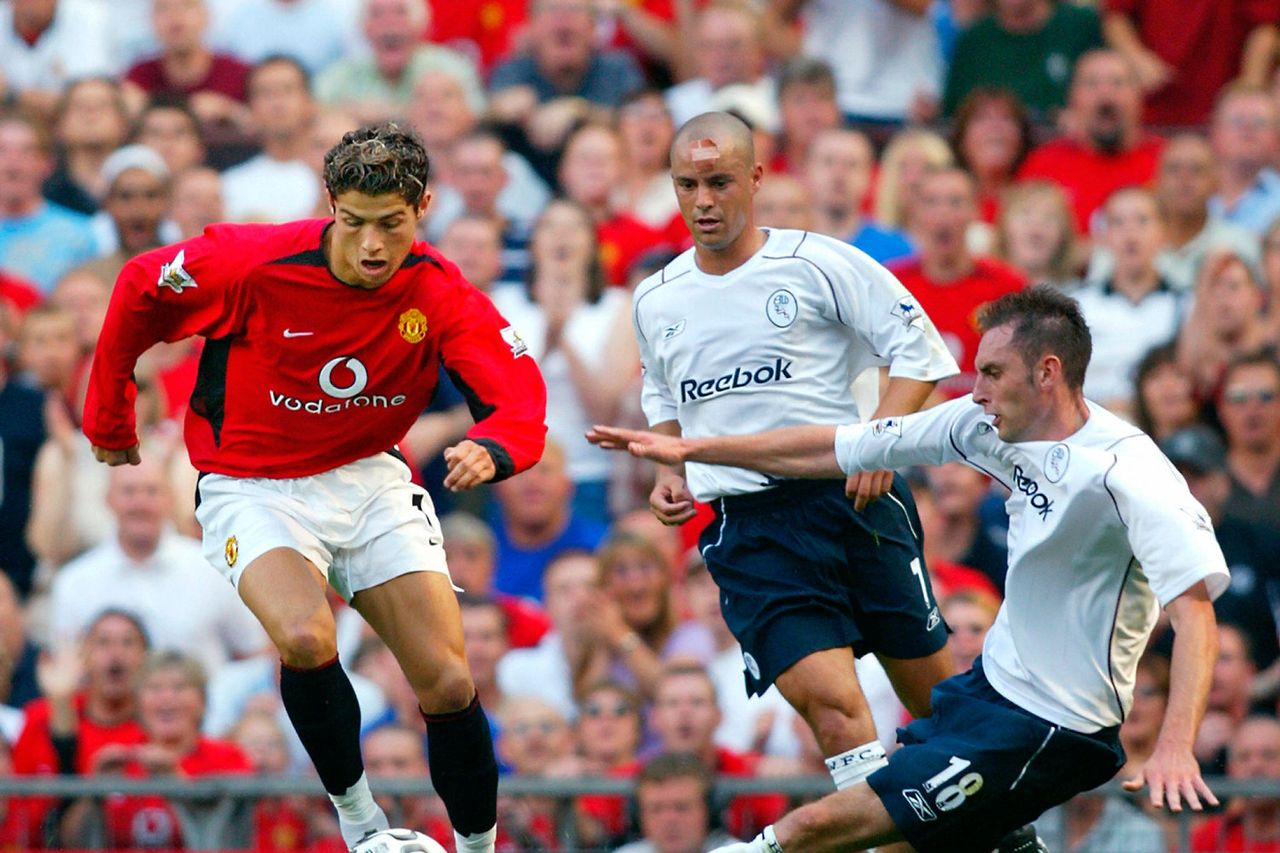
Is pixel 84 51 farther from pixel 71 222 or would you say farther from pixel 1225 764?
pixel 1225 764

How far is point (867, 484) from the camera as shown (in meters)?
6.93

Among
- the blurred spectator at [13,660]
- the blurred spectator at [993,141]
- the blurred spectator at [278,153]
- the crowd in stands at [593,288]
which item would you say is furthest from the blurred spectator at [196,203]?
the blurred spectator at [993,141]

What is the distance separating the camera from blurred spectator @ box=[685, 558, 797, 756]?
9656mm

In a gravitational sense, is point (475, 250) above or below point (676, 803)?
above

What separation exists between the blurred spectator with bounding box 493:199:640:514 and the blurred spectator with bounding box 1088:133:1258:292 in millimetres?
2442

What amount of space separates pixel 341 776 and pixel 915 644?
189cm

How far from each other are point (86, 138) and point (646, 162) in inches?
127

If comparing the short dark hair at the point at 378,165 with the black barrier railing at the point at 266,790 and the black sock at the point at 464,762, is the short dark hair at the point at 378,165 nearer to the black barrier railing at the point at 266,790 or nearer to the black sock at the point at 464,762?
the black sock at the point at 464,762

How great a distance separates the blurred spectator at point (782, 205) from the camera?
36.4ft

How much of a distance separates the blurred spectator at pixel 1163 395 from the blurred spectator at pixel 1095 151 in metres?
1.72

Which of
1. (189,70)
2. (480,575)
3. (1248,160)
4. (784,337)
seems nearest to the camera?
(784,337)

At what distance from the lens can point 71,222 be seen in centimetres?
1242

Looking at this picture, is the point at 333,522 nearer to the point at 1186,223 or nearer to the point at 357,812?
the point at 357,812

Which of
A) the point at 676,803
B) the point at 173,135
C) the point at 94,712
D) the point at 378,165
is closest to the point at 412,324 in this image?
the point at 378,165
